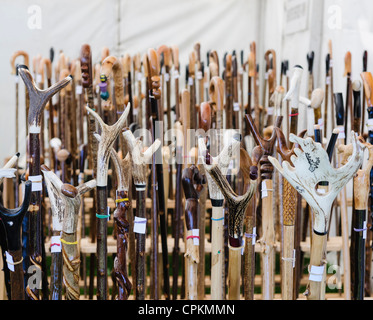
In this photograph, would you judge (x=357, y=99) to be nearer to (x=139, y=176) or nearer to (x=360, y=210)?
(x=360, y=210)

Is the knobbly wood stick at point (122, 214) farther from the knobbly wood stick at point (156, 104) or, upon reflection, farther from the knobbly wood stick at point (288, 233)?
the knobbly wood stick at point (288, 233)

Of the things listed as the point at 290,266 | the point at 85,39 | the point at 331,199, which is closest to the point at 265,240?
the point at 290,266

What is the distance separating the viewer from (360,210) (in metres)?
1.03

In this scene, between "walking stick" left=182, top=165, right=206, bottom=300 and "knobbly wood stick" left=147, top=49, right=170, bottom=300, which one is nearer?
"walking stick" left=182, top=165, right=206, bottom=300

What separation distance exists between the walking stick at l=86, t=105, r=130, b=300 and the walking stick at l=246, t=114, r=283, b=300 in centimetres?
29

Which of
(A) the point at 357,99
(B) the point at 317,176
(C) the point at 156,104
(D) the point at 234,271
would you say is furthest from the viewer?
(A) the point at 357,99

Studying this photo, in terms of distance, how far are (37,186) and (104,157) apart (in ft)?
0.55

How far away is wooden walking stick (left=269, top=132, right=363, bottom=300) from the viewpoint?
838mm

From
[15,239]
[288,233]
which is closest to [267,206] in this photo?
[288,233]

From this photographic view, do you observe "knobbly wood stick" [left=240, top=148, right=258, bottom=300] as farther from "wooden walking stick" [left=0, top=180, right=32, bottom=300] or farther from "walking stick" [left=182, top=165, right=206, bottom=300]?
"wooden walking stick" [left=0, top=180, right=32, bottom=300]

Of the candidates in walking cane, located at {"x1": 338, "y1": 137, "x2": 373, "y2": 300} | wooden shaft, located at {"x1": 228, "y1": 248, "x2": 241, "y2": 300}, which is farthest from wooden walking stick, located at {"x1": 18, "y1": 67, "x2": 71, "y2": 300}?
walking cane, located at {"x1": 338, "y1": 137, "x2": 373, "y2": 300}

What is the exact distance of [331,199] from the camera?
2.88 feet

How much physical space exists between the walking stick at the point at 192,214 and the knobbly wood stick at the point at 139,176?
9 cm

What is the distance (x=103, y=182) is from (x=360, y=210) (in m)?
0.60
